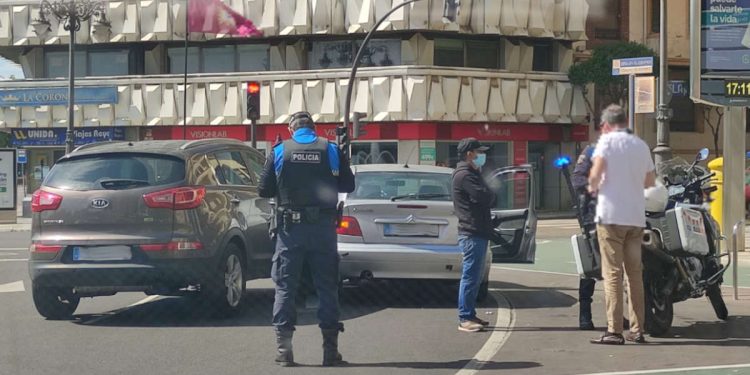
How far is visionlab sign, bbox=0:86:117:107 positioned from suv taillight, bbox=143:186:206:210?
33.8 meters

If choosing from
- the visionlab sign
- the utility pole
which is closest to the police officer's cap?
the utility pole

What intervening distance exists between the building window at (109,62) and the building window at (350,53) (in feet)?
26.0

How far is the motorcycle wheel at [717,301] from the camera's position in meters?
9.27

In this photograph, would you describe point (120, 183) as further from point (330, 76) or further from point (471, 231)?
point (330, 76)

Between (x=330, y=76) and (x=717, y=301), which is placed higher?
(x=330, y=76)

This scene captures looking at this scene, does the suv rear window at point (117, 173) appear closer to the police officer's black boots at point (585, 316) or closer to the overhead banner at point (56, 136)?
the police officer's black boots at point (585, 316)

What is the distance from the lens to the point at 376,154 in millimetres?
39688

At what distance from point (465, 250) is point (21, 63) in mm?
38906

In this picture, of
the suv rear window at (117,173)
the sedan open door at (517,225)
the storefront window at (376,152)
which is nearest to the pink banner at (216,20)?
the storefront window at (376,152)

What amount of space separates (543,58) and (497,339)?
3389 cm

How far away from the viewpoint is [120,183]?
9531 mm

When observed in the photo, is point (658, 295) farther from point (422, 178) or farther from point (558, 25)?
point (558, 25)

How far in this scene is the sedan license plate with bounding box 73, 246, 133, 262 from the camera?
368 inches

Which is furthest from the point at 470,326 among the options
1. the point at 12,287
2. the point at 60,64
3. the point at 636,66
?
the point at 60,64
